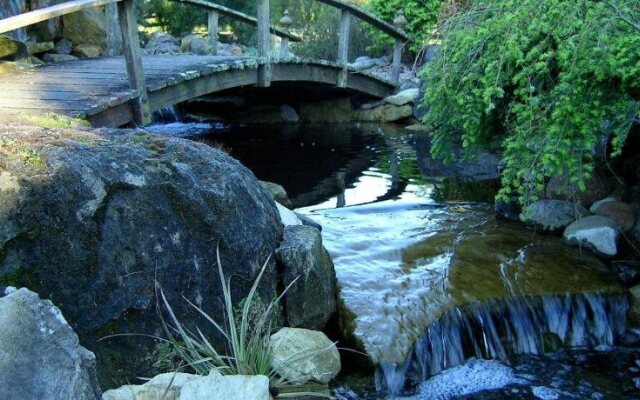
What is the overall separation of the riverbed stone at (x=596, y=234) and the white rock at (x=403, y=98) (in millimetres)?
7811

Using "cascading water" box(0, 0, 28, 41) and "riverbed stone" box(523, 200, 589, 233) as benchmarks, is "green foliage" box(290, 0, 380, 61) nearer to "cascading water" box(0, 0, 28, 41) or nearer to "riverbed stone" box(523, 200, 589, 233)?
"cascading water" box(0, 0, 28, 41)

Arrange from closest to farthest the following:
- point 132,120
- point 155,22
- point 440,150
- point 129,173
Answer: point 129,173, point 440,150, point 132,120, point 155,22

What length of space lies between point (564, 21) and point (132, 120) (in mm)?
4305

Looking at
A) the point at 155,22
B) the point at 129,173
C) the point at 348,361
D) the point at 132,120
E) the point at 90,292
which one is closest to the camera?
the point at 90,292

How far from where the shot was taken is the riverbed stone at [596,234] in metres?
5.12

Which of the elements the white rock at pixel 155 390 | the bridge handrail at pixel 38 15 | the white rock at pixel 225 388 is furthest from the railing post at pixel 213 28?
the white rock at pixel 225 388

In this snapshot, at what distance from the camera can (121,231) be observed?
120 inches

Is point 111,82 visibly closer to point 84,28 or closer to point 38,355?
point 84,28

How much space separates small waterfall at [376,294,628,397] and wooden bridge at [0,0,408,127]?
2.96 metres

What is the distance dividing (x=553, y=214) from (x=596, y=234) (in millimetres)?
489

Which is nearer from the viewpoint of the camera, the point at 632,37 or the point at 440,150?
the point at 632,37

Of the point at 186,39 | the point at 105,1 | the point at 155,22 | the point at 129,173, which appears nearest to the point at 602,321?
the point at 129,173

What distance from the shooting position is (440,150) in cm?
604

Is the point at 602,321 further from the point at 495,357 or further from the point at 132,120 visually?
the point at 132,120
